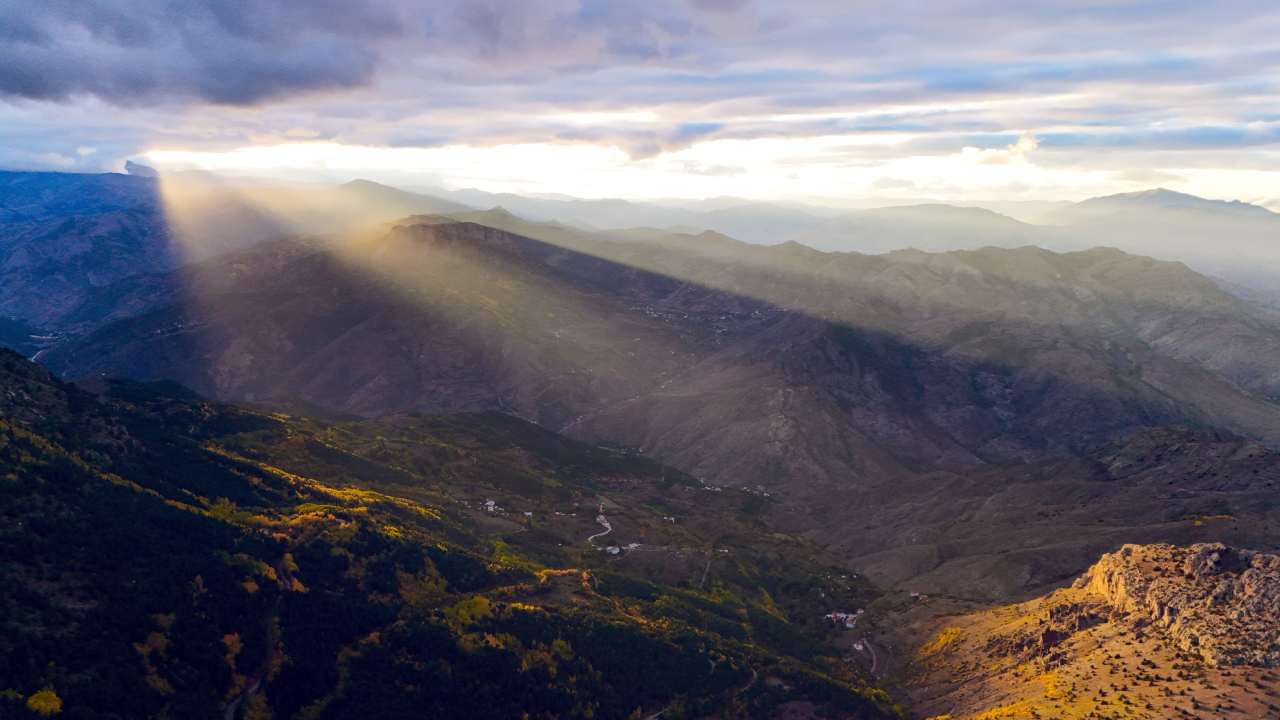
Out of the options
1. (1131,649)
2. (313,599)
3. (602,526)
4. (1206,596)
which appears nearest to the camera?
(1206,596)

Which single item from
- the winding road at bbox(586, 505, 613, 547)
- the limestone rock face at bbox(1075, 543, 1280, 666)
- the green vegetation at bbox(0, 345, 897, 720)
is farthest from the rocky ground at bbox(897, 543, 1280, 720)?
the winding road at bbox(586, 505, 613, 547)

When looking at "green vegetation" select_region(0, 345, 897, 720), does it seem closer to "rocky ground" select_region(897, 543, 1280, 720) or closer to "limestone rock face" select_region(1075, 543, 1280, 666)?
"rocky ground" select_region(897, 543, 1280, 720)

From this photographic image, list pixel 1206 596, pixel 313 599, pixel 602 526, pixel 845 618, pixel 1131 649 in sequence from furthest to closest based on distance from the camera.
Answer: pixel 602 526 → pixel 845 618 → pixel 313 599 → pixel 1131 649 → pixel 1206 596

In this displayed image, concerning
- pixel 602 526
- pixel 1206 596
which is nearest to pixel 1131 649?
pixel 1206 596

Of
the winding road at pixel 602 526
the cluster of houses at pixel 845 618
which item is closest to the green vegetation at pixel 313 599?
the cluster of houses at pixel 845 618

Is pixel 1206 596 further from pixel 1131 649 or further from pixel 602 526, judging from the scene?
pixel 602 526

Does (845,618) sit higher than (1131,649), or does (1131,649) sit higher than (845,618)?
(1131,649)

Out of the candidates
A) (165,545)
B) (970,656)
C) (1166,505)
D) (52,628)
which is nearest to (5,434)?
(165,545)

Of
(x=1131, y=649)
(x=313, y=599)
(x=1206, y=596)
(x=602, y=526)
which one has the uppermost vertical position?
(x=1206, y=596)
